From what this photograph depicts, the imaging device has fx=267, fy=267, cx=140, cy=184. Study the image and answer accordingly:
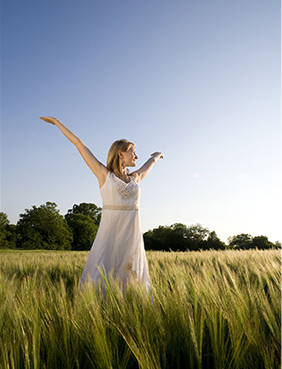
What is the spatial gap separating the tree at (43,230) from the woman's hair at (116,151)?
3509 centimetres

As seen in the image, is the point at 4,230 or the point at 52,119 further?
the point at 4,230

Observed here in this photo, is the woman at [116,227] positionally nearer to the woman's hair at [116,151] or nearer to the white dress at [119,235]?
the white dress at [119,235]

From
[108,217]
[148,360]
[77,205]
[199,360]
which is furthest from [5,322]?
[77,205]

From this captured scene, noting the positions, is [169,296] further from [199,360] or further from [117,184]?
[117,184]

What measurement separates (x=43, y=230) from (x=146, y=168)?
3794 cm

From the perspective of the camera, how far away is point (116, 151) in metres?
3.02

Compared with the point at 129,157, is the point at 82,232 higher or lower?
lower

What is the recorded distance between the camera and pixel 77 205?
50406mm

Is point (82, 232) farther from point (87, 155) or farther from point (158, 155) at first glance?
point (87, 155)

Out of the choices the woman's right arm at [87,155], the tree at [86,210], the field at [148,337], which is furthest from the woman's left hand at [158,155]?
the tree at [86,210]

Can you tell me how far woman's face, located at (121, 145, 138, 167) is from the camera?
3.04m

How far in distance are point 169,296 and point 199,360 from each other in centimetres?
34

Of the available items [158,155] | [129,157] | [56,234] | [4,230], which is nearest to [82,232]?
[56,234]

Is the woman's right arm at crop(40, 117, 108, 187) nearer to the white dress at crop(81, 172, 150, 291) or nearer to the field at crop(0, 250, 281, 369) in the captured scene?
the white dress at crop(81, 172, 150, 291)
